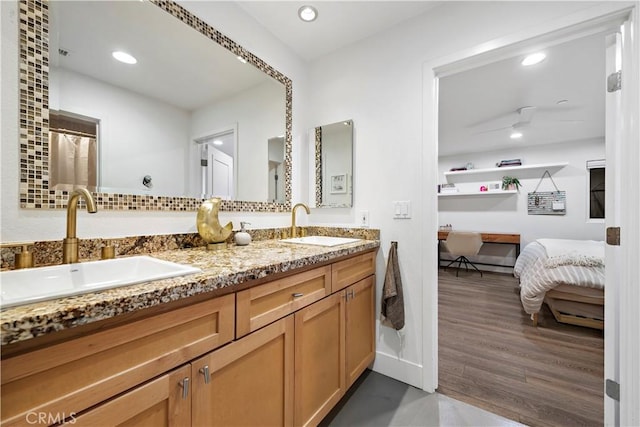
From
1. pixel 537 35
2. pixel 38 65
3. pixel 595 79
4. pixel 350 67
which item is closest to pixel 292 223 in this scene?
pixel 350 67

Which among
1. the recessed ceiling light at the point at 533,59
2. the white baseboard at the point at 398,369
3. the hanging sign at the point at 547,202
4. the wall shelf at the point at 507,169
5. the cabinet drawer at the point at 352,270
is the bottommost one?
the white baseboard at the point at 398,369

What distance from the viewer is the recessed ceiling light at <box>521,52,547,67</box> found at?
6.84 feet

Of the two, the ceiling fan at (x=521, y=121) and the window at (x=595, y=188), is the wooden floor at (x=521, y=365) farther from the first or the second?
the window at (x=595, y=188)

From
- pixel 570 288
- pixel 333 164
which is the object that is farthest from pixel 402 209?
pixel 570 288

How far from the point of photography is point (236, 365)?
2.77 feet

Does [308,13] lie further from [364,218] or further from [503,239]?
[503,239]

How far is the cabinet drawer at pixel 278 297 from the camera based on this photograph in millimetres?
861

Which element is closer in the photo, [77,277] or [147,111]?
[77,277]

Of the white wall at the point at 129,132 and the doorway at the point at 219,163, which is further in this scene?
the doorway at the point at 219,163

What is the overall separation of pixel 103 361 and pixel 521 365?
2.50 metres

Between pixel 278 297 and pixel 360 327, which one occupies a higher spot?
pixel 278 297

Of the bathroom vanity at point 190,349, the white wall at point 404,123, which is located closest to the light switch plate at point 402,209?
the white wall at point 404,123

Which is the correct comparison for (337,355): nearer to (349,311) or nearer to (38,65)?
(349,311)

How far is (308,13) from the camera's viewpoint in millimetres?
1680
